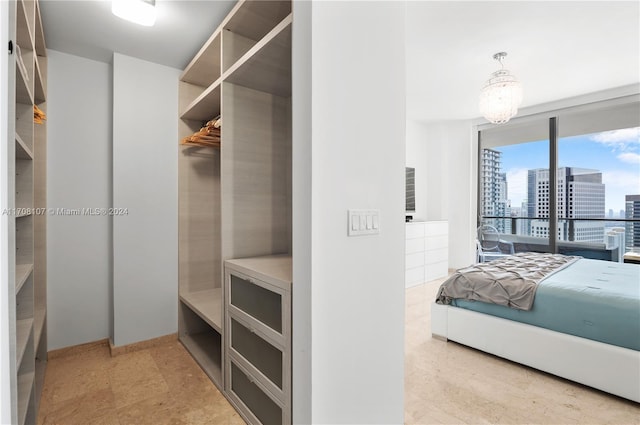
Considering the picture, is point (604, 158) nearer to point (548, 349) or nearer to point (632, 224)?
point (632, 224)

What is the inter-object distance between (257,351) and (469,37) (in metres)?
2.93

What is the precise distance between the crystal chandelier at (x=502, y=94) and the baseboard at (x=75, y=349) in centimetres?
401

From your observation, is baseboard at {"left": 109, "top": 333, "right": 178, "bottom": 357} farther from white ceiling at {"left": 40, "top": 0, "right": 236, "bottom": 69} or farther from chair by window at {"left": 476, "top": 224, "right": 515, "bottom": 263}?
chair by window at {"left": 476, "top": 224, "right": 515, "bottom": 263}

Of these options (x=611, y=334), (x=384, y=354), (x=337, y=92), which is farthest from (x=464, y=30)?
(x=384, y=354)

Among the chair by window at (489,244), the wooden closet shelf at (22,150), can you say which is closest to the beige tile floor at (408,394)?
the wooden closet shelf at (22,150)

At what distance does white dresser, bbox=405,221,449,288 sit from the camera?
449 cm

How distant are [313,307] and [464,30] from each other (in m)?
2.65

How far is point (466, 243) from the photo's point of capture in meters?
5.35

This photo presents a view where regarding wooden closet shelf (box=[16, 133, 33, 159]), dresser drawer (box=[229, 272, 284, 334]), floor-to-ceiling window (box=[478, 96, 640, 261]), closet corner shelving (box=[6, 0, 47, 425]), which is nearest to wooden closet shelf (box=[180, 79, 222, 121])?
closet corner shelving (box=[6, 0, 47, 425])

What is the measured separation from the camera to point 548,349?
2150 millimetres

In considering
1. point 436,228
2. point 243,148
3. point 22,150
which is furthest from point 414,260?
point 22,150

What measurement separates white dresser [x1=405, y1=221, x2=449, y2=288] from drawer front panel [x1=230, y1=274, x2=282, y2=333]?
295cm

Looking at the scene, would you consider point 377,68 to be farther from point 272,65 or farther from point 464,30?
point 464,30

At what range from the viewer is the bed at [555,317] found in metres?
1.92
